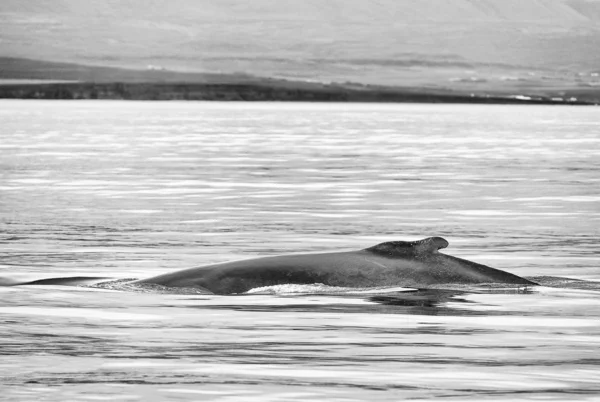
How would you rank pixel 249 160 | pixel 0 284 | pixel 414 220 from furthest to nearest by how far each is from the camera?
pixel 249 160 < pixel 414 220 < pixel 0 284

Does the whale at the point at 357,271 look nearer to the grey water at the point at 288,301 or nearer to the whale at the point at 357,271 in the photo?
the whale at the point at 357,271

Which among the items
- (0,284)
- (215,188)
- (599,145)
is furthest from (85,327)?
(599,145)

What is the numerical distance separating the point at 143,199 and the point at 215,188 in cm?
396

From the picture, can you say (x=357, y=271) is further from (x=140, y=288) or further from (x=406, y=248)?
(x=140, y=288)

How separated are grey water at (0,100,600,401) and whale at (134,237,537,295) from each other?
0.20 meters

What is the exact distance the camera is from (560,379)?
34.1ft

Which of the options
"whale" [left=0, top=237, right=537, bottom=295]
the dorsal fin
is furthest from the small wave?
the dorsal fin

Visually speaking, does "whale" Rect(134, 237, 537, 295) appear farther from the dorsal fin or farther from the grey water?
the grey water

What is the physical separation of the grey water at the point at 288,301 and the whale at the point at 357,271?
0.20 metres

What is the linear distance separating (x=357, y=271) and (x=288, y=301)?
0.93m

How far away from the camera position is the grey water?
1033cm

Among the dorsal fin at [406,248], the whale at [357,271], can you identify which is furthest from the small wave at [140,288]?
the dorsal fin at [406,248]

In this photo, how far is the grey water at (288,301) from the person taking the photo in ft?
33.9

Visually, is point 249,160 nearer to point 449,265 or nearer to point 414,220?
point 414,220
